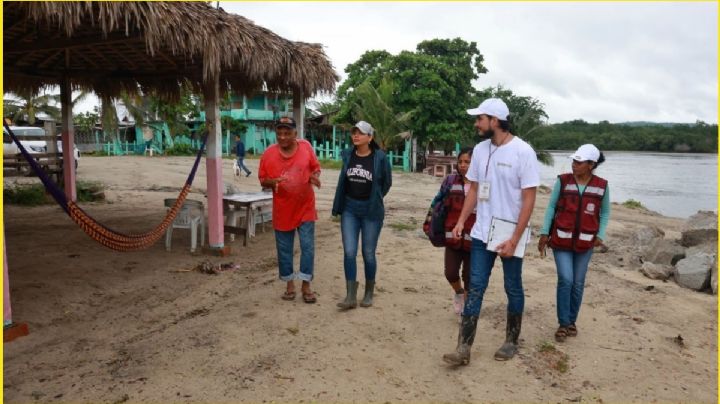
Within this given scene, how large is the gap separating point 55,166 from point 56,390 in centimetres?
909

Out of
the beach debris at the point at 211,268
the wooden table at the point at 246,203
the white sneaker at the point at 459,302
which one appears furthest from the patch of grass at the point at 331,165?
the white sneaker at the point at 459,302

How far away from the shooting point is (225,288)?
484cm

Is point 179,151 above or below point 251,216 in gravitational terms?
above

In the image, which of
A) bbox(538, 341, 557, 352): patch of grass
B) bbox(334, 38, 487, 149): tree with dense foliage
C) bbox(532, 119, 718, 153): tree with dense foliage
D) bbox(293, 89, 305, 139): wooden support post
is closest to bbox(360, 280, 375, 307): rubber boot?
bbox(538, 341, 557, 352): patch of grass

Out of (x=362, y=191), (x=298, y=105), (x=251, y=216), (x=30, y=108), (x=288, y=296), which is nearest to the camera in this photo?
(x=362, y=191)

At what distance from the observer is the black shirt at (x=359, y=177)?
3854 millimetres

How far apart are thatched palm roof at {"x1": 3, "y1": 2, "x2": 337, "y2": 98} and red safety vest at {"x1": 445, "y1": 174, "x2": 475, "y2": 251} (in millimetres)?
2995

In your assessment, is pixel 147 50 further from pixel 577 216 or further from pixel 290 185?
pixel 577 216

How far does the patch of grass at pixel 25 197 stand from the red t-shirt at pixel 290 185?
25.3 feet

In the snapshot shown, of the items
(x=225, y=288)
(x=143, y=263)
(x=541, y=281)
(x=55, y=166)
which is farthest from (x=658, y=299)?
(x=55, y=166)

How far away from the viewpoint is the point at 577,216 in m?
3.47

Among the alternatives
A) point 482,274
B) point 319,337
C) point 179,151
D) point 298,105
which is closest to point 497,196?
point 482,274

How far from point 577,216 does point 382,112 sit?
62.1 feet

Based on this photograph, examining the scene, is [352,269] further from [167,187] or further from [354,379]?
[167,187]
